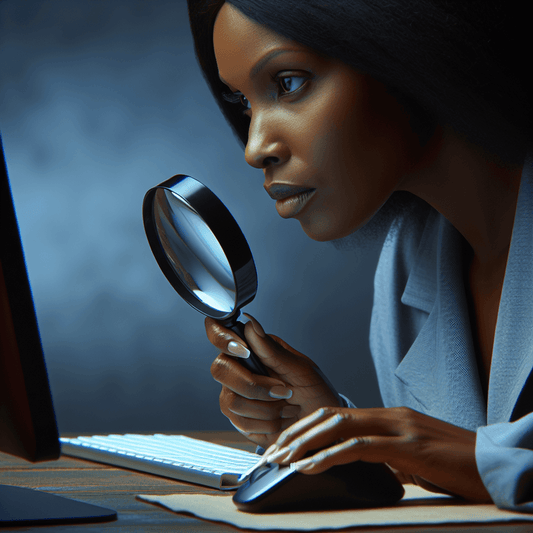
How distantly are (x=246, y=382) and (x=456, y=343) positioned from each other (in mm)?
371

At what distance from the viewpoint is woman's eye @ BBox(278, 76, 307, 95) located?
0.73 metres

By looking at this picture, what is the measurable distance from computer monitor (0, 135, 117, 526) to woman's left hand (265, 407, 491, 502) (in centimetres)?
17

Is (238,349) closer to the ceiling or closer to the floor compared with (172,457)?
closer to the ceiling

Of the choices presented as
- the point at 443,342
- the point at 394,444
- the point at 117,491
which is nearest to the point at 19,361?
the point at 117,491

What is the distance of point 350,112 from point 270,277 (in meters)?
2.01

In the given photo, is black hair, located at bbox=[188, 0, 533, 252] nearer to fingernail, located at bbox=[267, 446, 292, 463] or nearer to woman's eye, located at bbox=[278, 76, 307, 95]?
woman's eye, located at bbox=[278, 76, 307, 95]

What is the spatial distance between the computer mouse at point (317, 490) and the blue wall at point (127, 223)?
7.19 feet

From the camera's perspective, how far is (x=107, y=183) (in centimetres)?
285

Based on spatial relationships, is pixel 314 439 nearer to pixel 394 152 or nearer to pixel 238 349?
pixel 238 349

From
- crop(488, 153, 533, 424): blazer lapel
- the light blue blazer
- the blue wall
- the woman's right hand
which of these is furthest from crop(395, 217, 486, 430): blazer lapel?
the blue wall

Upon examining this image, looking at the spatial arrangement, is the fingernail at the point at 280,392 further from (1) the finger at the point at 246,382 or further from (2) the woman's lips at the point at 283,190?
(2) the woman's lips at the point at 283,190

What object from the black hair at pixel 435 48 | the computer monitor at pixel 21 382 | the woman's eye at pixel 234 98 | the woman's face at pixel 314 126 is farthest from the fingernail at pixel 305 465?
the woman's eye at pixel 234 98

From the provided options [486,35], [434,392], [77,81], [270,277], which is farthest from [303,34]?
[77,81]

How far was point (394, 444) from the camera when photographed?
0.53 meters
